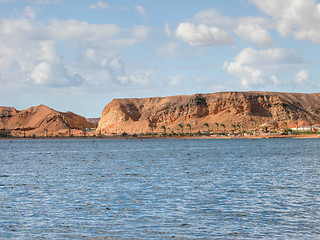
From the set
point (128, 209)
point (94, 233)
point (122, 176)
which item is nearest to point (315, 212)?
point (128, 209)

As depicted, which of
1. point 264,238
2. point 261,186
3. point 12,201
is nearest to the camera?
point 264,238

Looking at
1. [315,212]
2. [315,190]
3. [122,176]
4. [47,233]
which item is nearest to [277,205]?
[315,212]

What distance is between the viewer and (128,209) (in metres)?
24.8

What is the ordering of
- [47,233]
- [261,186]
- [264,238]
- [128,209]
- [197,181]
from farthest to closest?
[197,181]
[261,186]
[128,209]
[47,233]
[264,238]

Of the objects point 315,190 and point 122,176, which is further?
point 122,176

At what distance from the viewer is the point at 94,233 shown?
1952 cm

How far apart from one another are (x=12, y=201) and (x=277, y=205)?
1688cm

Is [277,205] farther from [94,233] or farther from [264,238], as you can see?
[94,233]

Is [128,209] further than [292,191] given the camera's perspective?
No

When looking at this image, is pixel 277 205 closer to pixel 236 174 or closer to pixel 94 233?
pixel 94 233

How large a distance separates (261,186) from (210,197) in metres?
7.23

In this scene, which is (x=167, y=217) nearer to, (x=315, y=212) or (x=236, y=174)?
(x=315, y=212)

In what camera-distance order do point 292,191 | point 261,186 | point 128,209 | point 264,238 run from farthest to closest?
1. point 261,186
2. point 292,191
3. point 128,209
4. point 264,238

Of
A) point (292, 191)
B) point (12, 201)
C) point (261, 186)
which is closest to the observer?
point (12, 201)
